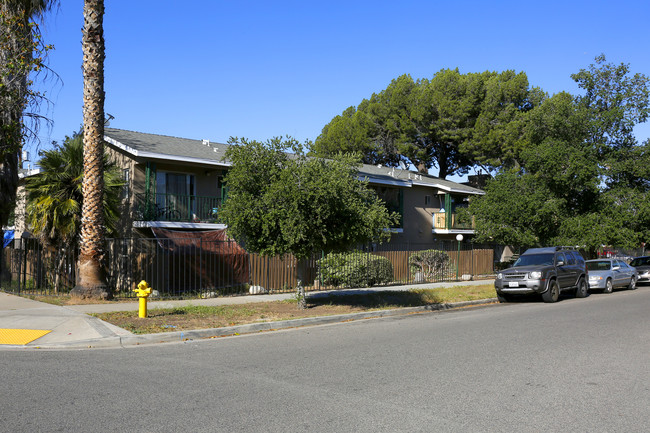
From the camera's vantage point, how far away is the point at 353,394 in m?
6.29

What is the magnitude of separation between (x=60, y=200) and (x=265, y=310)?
7830 millimetres

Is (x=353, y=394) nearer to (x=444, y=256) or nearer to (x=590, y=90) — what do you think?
(x=444, y=256)

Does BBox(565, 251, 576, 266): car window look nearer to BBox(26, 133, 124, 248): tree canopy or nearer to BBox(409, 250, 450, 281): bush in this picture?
BBox(409, 250, 450, 281): bush

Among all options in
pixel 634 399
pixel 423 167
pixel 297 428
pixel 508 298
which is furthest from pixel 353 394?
pixel 423 167

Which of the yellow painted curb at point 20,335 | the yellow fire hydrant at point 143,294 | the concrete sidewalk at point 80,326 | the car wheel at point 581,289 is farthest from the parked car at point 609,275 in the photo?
the yellow painted curb at point 20,335

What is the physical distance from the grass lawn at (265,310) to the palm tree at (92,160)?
3.03m

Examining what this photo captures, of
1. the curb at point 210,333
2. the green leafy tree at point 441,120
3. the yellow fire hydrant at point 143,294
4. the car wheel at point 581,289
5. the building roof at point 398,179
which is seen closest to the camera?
the curb at point 210,333

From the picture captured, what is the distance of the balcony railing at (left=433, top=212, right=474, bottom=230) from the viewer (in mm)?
33906

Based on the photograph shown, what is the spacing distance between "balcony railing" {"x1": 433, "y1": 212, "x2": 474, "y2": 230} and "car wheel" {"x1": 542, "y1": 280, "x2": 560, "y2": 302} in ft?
51.7

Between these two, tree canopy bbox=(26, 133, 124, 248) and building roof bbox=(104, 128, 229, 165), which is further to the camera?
building roof bbox=(104, 128, 229, 165)

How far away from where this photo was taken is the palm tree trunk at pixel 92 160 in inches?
588

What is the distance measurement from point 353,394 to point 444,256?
2050 cm

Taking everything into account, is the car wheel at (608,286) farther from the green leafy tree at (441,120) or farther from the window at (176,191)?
the green leafy tree at (441,120)

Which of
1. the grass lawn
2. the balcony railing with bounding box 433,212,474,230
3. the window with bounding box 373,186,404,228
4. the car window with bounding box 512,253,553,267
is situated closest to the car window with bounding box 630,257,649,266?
the balcony railing with bounding box 433,212,474,230
